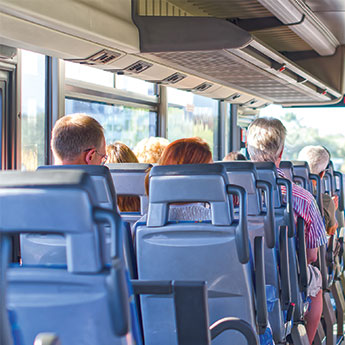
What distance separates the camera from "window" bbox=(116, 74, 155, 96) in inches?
253

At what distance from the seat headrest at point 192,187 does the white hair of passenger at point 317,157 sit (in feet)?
12.0

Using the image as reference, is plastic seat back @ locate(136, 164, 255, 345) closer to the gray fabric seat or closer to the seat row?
the seat row

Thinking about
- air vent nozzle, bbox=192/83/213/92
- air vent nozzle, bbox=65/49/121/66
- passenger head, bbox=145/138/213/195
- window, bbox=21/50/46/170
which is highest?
air vent nozzle, bbox=192/83/213/92

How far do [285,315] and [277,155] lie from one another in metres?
1.04

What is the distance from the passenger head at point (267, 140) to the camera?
3973 mm

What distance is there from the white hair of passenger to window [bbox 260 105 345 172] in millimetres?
4074

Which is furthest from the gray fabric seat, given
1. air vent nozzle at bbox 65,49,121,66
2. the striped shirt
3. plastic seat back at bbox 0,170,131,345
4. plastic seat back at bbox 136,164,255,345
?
air vent nozzle at bbox 65,49,121,66

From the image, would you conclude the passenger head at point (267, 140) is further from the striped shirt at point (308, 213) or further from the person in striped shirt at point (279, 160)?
the striped shirt at point (308, 213)

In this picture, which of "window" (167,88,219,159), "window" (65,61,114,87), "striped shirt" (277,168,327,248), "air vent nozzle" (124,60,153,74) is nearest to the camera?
"striped shirt" (277,168,327,248)

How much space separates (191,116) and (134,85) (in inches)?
83.6

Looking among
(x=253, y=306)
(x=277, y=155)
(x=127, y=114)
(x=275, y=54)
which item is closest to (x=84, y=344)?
(x=253, y=306)

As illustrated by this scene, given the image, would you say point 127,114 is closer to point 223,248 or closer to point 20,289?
point 223,248

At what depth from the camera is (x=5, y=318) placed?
1.38 meters

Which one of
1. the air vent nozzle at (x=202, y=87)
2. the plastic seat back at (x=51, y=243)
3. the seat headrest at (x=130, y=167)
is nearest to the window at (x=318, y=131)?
the air vent nozzle at (x=202, y=87)
